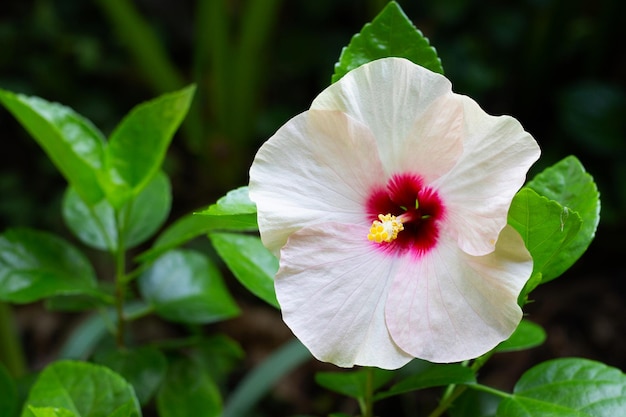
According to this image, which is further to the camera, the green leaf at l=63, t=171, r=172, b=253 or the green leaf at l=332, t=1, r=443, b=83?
the green leaf at l=63, t=171, r=172, b=253

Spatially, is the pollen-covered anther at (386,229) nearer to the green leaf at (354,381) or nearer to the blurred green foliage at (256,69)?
the green leaf at (354,381)

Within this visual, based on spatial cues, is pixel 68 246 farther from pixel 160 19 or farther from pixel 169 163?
pixel 160 19

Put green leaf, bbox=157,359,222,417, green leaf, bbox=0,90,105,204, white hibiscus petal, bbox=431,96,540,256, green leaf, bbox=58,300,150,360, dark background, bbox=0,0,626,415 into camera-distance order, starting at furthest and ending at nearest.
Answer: dark background, bbox=0,0,626,415
green leaf, bbox=58,300,150,360
green leaf, bbox=157,359,222,417
green leaf, bbox=0,90,105,204
white hibiscus petal, bbox=431,96,540,256

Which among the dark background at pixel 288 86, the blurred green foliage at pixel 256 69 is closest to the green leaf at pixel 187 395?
the dark background at pixel 288 86

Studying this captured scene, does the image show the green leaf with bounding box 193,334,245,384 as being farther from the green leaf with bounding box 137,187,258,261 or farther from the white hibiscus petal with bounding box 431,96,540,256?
the white hibiscus petal with bounding box 431,96,540,256

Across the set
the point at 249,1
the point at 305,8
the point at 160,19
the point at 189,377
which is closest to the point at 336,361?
the point at 189,377

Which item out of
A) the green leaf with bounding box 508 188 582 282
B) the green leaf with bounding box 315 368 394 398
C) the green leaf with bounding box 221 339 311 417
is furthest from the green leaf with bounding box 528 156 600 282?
the green leaf with bounding box 221 339 311 417
